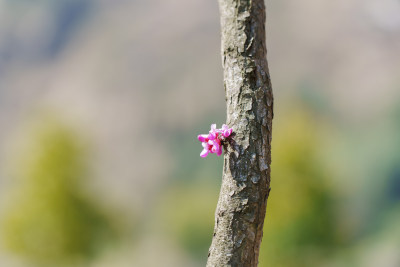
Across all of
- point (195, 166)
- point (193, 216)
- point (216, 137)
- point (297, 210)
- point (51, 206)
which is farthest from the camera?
point (195, 166)

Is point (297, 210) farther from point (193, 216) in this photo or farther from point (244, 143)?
point (193, 216)

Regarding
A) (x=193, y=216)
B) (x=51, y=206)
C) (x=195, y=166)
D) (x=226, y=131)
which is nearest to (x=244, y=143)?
(x=226, y=131)

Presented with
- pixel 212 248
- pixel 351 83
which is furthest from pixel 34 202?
pixel 351 83

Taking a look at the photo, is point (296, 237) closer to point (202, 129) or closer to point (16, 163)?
point (16, 163)

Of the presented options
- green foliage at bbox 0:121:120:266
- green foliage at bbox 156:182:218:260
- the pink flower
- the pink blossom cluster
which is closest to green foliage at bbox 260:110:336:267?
green foliage at bbox 0:121:120:266

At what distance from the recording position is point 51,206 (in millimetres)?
23484

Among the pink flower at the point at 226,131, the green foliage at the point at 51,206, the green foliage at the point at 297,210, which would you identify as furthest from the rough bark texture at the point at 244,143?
the green foliage at the point at 51,206

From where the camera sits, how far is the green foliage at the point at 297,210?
73.9ft

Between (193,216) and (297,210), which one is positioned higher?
(193,216)

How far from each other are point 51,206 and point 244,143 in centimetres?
2082

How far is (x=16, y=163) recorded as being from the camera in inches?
936

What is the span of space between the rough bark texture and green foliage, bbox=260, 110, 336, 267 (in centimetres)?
1884

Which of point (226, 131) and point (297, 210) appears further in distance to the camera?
point (297, 210)

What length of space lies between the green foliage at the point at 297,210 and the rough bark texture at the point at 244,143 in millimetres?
18843
